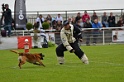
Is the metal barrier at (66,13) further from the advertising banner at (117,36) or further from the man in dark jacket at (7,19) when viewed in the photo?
the man in dark jacket at (7,19)

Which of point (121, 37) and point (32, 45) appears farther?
point (121, 37)

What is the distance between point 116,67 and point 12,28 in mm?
16745

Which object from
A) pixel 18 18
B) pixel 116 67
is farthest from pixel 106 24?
pixel 116 67

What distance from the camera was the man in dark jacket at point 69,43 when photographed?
17.9 metres

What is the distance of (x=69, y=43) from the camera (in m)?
18.2

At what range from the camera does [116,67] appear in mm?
16406

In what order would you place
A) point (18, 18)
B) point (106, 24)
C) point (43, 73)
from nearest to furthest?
point (43, 73), point (18, 18), point (106, 24)

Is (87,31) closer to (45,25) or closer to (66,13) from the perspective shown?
(45,25)

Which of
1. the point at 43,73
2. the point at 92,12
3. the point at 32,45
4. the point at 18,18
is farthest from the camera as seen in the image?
the point at 92,12

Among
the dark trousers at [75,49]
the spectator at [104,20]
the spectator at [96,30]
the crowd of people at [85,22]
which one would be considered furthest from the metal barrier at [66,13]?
the dark trousers at [75,49]

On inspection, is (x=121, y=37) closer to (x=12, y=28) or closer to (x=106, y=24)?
(x=106, y=24)

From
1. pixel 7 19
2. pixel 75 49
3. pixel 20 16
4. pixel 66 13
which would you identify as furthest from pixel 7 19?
pixel 75 49

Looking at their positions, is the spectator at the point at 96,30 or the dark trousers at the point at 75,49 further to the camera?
the spectator at the point at 96,30

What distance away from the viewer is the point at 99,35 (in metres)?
32.5
